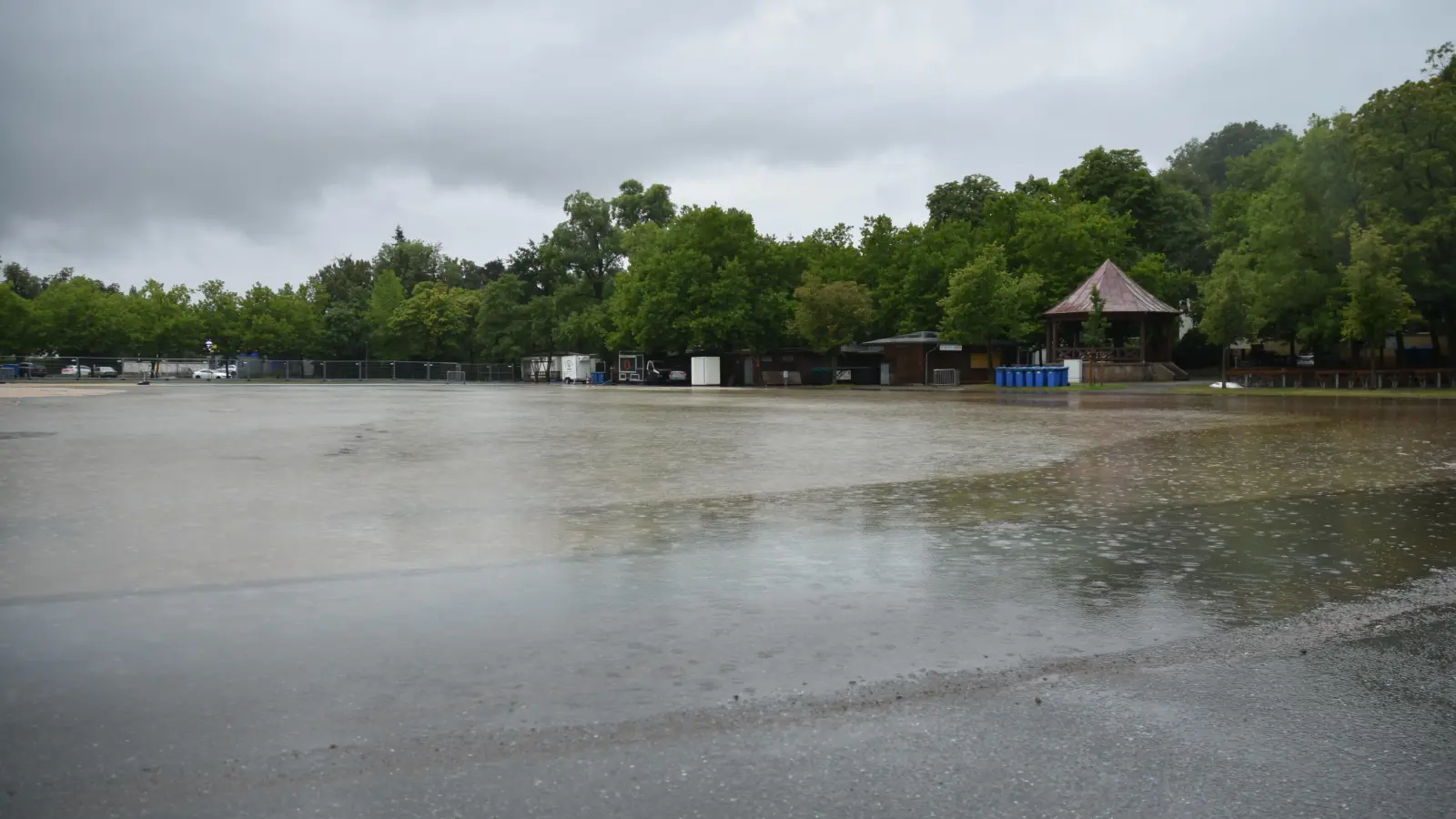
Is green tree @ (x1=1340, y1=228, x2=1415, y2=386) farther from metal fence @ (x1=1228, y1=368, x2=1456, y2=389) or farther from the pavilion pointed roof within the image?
the pavilion pointed roof

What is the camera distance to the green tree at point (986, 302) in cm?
6278

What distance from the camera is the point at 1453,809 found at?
3436mm

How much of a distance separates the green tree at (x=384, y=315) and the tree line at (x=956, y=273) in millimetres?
338

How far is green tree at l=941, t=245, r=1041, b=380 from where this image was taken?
6278 cm

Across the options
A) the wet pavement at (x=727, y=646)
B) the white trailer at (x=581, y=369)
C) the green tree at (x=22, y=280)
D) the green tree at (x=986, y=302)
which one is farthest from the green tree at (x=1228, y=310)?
the green tree at (x=22, y=280)

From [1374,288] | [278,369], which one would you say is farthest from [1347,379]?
[278,369]

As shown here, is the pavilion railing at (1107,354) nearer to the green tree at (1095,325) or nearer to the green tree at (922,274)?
the green tree at (1095,325)

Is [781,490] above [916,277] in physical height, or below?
below

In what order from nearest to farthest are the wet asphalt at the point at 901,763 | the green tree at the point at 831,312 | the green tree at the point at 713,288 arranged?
the wet asphalt at the point at 901,763, the green tree at the point at 831,312, the green tree at the point at 713,288

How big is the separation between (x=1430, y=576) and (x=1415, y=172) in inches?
1848

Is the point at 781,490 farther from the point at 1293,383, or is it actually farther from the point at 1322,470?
the point at 1293,383

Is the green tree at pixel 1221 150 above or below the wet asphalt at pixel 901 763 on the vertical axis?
above

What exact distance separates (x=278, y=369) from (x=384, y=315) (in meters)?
15.8

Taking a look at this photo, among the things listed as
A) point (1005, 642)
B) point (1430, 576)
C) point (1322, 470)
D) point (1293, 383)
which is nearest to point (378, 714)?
point (1005, 642)
